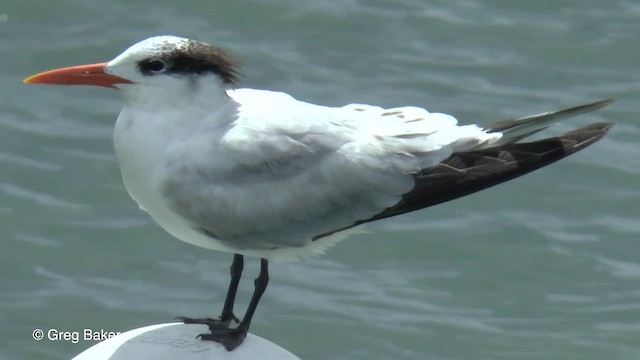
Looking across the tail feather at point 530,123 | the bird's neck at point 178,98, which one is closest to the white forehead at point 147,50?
the bird's neck at point 178,98

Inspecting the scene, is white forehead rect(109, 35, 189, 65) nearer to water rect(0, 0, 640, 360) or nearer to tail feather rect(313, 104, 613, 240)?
tail feather rect(313, 104, 613, 240)

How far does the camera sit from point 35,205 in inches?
330

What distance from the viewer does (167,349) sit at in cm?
471

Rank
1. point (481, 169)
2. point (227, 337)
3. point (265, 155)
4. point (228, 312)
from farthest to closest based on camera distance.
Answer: point (228, 312)
point (481, 169)
point (265, 155)
point (227, 337)

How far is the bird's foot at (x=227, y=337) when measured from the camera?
16.3ft

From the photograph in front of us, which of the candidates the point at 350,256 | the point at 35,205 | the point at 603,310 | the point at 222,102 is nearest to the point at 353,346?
the point at 350,256

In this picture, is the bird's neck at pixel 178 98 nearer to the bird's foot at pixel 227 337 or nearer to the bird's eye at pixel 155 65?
the bird's eye at pixel 155 65

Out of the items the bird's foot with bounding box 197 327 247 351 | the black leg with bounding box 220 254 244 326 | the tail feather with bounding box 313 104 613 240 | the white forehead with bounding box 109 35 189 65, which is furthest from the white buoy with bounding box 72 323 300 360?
the white forehead with bounding box 109 35 189 65

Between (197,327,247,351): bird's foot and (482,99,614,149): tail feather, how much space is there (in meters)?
1.16

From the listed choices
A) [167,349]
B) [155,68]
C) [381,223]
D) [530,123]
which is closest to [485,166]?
[530,123]

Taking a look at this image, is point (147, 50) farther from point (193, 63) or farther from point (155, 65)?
point (193, 63)

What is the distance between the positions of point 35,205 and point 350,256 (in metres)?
1.74

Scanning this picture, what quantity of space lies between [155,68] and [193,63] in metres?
0.13

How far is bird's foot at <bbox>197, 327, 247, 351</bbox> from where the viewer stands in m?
4.98
